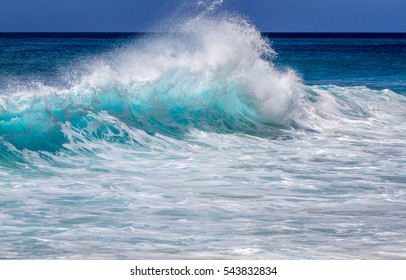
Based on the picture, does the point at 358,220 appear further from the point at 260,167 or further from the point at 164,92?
the point at 164,92

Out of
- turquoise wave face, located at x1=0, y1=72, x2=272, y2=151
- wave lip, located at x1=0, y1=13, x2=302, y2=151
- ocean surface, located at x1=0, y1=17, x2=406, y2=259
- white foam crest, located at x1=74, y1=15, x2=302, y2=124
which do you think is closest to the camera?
ocean surface, located at x1=0, y1=17, x2=406, y2=259

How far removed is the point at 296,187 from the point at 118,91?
233 inches

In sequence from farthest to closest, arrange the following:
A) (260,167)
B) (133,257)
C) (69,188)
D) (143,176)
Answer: (260,167)
(143,176)
(69,188)
(133,257)

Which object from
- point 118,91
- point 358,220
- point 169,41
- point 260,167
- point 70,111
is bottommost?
point 358,220

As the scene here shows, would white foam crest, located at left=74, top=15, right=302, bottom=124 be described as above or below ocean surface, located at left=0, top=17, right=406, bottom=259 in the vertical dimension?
above

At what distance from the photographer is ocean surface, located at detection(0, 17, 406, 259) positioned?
21.4ft

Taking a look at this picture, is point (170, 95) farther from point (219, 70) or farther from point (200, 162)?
point (200, 162)

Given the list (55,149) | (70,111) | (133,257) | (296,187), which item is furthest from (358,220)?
(70,111)

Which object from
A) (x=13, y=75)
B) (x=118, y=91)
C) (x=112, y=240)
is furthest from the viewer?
(x=13, y=75)

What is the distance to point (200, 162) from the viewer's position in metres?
10.2

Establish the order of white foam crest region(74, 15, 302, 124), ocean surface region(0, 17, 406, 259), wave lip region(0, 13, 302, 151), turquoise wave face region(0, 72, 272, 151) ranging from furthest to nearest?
1. white foam crest region(74, 15, 302, 124)
2. wave lip region(0, 13, 302, 151)
3. turquoise wave face region(0, 72, 272, 151)
4. ocean surface region(0, 17, 406, 259)

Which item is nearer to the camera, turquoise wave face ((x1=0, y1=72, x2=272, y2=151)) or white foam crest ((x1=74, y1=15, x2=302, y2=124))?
turquoise wave face ((x1=0, y1=72, x2=272, y2=151))

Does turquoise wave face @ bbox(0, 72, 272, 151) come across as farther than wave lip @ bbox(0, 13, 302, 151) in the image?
No

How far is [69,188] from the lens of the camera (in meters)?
8.43
